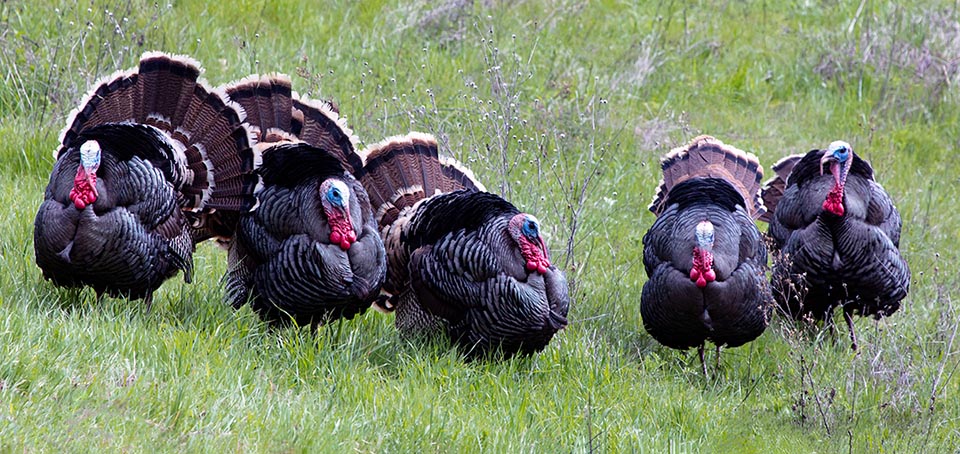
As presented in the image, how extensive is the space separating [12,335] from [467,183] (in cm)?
289

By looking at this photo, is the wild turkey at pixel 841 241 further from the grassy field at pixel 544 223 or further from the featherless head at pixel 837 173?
the grassy field at pixel 544 223

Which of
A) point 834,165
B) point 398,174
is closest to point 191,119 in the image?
point 398,174

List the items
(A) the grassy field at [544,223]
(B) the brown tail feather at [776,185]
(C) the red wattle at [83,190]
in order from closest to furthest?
(A) the grassy field at [544,223], (C) the red wattle at [83,190], (B) the brown tail feather at [776,185]

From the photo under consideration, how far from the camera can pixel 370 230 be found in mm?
5648

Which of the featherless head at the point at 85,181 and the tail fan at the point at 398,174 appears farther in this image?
the tail fan at the point at 398,174

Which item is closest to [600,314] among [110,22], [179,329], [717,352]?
[717,352]

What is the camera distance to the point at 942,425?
18.3 feet

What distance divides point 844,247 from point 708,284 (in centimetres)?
110

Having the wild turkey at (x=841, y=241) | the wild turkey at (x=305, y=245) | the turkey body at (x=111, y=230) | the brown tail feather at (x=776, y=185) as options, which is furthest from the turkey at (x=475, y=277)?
the brown tail feather at (x=776, y=185)

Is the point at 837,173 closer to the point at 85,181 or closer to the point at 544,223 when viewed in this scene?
the point at 544,223

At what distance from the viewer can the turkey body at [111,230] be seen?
510 centimetres

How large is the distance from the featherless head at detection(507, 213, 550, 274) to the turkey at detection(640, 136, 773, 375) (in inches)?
30.0

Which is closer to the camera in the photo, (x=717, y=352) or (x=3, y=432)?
(x=3, y=432)

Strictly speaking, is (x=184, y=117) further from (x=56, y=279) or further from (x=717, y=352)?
(x=717, y=352)
